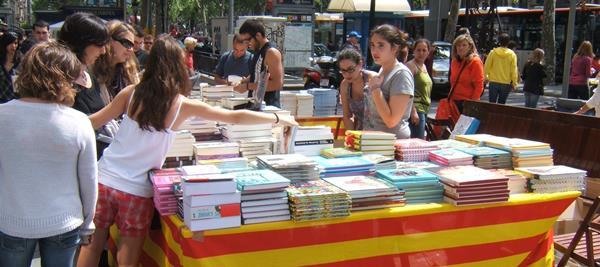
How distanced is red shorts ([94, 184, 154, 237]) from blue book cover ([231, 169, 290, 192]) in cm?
54

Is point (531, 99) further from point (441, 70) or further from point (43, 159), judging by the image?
point (43, 159)

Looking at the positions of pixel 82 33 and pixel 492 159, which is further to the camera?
pixel 492 159

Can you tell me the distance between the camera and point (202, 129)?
4148 millimetres

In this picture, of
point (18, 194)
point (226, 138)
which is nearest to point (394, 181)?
point (226, 138)

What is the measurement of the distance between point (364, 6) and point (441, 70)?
11.8 feet

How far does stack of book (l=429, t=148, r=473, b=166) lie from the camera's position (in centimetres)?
356

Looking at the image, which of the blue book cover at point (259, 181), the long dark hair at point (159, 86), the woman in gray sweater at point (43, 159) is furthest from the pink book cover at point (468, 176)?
the woman in gray sweater at point (43, 159)

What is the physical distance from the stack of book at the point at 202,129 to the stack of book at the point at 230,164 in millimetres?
640

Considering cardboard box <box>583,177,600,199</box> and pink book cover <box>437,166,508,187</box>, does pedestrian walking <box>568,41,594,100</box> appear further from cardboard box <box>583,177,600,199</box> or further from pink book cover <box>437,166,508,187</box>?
pink book cover <box>437,166,508,187</box>

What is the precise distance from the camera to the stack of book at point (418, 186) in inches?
124

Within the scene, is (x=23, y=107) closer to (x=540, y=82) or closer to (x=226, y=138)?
(x=226, y=138)

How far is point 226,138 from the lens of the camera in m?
3.97

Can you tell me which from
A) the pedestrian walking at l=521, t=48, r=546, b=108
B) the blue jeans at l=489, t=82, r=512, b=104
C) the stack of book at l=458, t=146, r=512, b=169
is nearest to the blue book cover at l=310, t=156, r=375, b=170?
the stack of book at l=458, t=146, r=512, b=169

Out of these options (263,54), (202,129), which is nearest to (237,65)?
(263,54)
